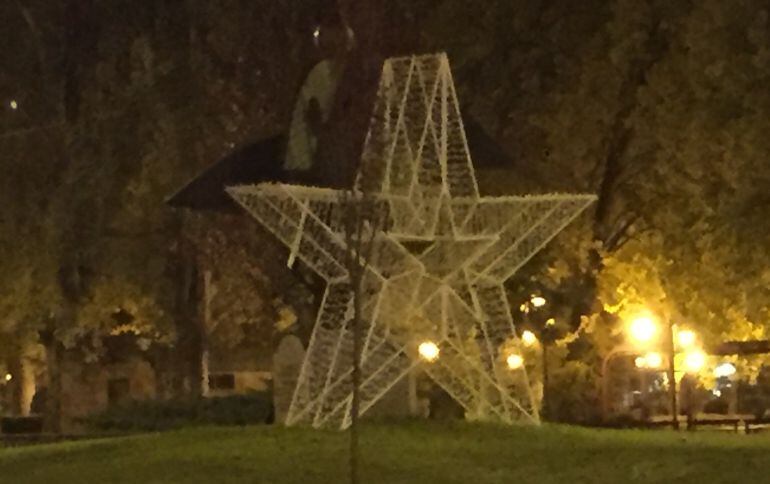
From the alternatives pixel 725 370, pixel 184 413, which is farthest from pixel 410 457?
pixel 725 370

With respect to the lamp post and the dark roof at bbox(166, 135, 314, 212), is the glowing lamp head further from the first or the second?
the dark roof at bbox(166, 135, 314, 212)

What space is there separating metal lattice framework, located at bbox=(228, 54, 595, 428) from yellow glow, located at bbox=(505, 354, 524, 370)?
1226mm

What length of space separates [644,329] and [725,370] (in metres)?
5.24

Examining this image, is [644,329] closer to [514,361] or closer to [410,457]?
[514,361]

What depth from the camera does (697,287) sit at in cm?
2452

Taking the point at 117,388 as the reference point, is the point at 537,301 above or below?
above

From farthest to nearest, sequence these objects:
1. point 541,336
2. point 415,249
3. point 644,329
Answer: point 541,336
point 644,329
point 415,249

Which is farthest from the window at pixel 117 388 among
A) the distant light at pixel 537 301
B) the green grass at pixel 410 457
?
the green grass at pixel 410 457

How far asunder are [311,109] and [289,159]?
0.86 m

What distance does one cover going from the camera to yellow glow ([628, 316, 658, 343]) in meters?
23.8

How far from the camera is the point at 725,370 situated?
28406mm

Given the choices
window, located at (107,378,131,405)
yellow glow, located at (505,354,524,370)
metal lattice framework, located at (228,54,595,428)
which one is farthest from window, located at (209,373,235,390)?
metal lattice framework, located at (228,54,595,428)

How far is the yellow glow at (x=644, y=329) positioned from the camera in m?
23.8

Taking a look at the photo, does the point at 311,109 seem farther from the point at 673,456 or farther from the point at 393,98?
the point at 673,456
